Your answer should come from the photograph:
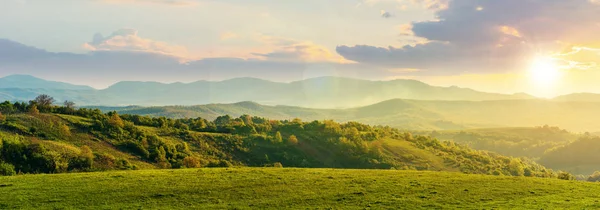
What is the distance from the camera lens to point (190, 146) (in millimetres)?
86750

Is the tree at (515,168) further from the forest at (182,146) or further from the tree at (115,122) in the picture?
the tree at (115,122)

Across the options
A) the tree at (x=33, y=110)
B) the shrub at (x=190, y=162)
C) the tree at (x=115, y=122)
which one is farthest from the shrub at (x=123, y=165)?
the tree at (x=33, y=110)

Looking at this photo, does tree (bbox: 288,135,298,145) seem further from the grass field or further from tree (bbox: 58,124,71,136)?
the grass field

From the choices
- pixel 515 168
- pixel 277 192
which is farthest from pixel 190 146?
pixel 515 168

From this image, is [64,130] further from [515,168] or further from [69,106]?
[515,168]

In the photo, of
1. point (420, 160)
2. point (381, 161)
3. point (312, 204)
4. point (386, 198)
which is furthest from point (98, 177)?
point (420, 160)

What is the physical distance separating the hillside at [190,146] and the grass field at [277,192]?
1881 cm

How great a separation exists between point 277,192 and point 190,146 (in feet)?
190

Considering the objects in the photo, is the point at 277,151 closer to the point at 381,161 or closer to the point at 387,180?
the point at 381,161

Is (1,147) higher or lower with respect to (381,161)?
higher

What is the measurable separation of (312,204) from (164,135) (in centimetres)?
6773

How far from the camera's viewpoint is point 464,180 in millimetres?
41781

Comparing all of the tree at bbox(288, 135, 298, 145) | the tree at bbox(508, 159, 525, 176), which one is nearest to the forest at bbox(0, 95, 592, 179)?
the tree at bbox(288, 135, 298, 145)

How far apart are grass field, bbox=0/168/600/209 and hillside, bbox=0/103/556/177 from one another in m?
18.8
